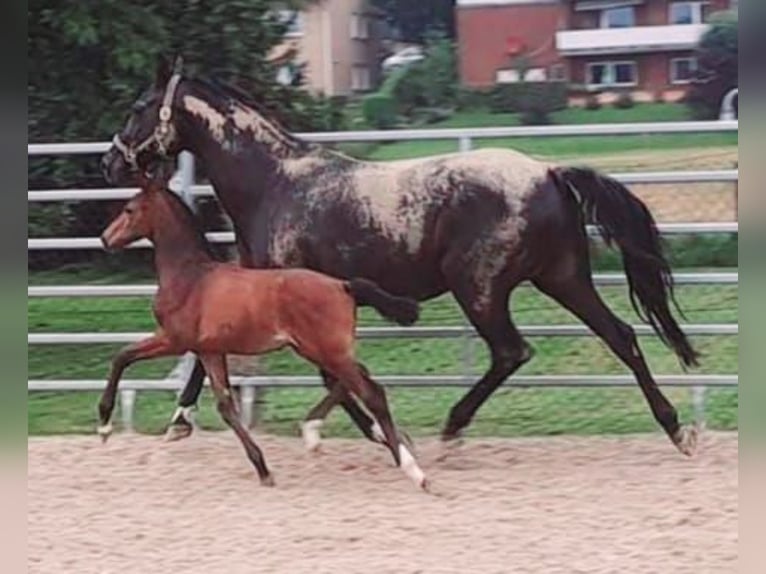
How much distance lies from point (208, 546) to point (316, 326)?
3.02 feet

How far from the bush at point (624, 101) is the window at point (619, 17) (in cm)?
73

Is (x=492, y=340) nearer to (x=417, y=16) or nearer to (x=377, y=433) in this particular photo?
(x=377, y=433)

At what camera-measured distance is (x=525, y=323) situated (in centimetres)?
822

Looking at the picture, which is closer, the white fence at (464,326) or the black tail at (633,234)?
the black tail at (633,234)

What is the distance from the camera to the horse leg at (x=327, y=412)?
5.58 m

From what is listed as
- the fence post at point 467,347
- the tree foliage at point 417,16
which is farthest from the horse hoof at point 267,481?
the tree foliage at point 417,16

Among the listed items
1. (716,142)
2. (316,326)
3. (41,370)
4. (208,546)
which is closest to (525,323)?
(716,142)

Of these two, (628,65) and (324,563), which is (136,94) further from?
(324,563)

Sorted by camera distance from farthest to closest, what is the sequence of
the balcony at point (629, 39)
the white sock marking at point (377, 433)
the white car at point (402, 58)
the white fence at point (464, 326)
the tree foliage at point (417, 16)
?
the white car at point (402, 58)
the tree foliage at point (417, 16)
the balcony at point (629, 39)
the white fence at point (464, 326)
the white sock marking at point (377, 433)

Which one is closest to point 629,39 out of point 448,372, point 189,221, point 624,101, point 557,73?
point 557,73

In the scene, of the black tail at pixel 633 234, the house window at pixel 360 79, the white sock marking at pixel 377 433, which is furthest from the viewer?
the house window at pixel 360 79

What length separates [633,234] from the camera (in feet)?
18.4

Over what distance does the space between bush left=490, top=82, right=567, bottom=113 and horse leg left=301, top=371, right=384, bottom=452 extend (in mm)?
6005

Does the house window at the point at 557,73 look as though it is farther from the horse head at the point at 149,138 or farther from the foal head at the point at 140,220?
the foal head at the point at 140,220
